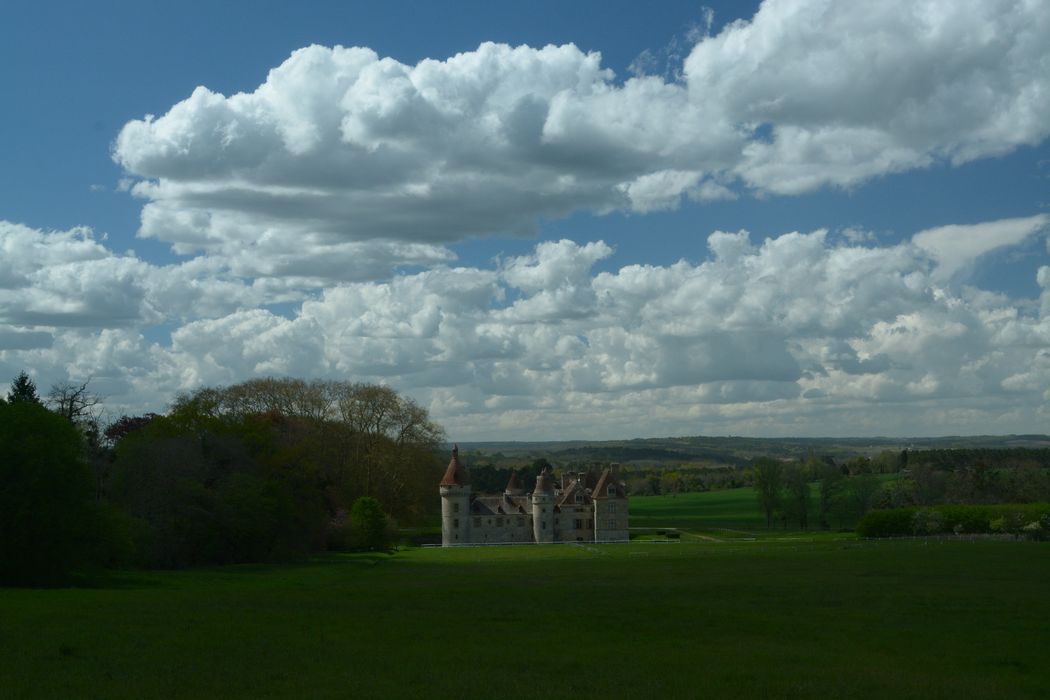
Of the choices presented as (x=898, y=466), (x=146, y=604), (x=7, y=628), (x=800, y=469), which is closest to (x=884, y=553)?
(x=146, y=604)

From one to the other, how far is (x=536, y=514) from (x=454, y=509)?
8.33 metres

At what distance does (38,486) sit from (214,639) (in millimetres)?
19785

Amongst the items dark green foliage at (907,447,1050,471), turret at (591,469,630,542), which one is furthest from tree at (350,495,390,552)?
dark green foliage at (907,447,1050,471)

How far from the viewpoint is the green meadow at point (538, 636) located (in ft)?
60.3

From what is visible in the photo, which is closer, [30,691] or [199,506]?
[30,691]

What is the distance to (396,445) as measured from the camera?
99.6 m

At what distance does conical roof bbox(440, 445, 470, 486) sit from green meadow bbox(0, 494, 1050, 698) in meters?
56.1

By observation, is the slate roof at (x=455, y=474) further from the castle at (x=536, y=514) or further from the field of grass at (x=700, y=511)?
the field of grass at (x=700, y=511)

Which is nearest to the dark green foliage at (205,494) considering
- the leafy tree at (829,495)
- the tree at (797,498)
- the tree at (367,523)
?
the tree at (367,523)

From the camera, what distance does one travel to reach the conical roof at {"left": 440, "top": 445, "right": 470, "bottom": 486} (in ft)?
337

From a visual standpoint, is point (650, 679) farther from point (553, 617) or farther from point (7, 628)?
point (7, 628)

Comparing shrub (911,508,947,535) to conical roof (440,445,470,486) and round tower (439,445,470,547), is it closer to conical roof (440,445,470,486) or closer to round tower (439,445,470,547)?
round tower (439,445,470,547)

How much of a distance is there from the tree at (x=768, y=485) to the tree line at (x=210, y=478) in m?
39.9

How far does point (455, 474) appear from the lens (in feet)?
340
